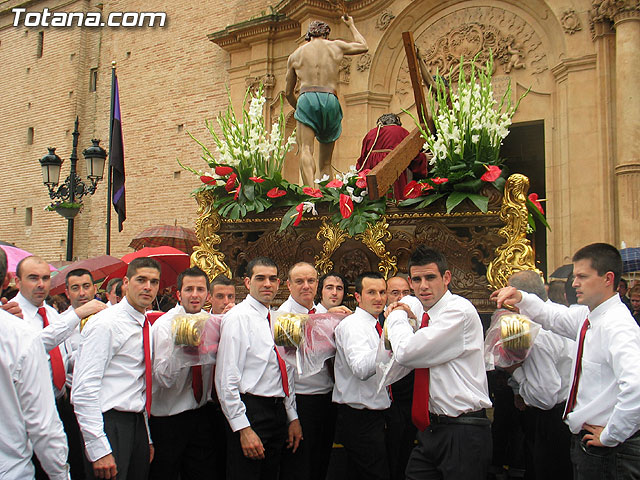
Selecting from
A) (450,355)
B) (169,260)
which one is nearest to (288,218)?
(450,355)

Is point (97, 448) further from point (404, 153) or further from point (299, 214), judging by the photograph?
point (404, 153)

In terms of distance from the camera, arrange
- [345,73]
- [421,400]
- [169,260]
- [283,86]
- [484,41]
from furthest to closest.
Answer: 1. [283,86]
2. [345,73]
3. [484,41]
4. [169,260]
5. [421,400]

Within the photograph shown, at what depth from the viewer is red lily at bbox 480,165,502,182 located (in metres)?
4.95

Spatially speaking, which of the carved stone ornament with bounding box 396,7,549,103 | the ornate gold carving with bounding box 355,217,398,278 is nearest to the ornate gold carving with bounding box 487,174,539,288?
the ornate gold carving with bounding box 355,217,398,278

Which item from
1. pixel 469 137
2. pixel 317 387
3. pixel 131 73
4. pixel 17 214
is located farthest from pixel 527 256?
pixel 17 214

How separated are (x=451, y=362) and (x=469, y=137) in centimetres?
223

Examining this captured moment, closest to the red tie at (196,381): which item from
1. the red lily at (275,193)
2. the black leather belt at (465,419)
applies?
the black leather belt at (465,419)

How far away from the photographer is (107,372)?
3.97 metres

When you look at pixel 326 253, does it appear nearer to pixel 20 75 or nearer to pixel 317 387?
pixel 317 387

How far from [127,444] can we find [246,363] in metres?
0.90

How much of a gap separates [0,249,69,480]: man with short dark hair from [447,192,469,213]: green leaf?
3.21 metres

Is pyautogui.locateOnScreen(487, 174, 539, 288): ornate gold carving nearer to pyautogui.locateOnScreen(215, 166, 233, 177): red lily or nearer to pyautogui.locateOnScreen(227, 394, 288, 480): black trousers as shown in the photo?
pyautogui.locateOnScreen(227, 394, 288, 480): black trousers

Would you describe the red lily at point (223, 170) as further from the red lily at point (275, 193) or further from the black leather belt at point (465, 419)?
the black leather belt at point (465, 419)

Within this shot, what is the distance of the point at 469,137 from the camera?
5.25m
